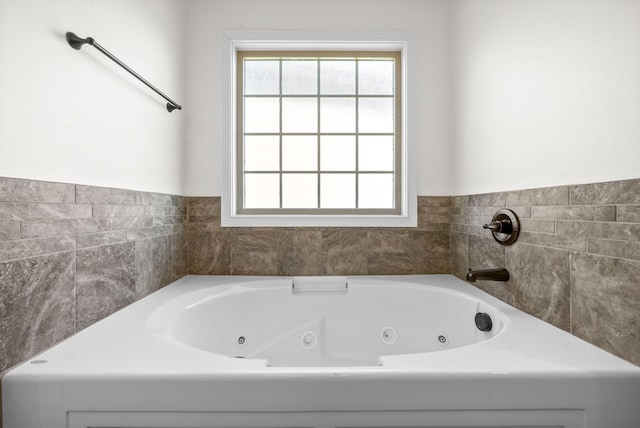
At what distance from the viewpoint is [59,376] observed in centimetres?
71

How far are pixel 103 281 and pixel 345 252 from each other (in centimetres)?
121

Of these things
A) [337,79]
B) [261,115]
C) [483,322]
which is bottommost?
[483,322]

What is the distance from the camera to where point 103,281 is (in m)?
1.15

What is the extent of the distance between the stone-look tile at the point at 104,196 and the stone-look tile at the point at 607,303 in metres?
1.60

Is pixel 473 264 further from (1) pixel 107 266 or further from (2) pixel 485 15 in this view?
(1) pixel 107 266

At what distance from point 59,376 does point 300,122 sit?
176cm

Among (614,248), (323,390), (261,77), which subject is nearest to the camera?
(323,390)

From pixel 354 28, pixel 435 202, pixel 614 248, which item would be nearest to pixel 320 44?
pixel 354 28

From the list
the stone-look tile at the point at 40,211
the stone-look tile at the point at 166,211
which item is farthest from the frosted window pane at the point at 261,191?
the stone-look tile at the point at 40,211

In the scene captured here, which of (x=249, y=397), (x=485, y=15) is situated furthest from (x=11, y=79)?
(x=485, y=15)

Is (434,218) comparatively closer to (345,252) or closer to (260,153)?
(345,252)

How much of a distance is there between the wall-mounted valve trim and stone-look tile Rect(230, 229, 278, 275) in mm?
1156

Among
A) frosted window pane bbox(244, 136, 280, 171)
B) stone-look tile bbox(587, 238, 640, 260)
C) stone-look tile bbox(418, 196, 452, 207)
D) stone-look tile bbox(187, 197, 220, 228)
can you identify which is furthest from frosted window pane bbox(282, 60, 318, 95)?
stone-look tile bbox(587, 238, 640, 260)

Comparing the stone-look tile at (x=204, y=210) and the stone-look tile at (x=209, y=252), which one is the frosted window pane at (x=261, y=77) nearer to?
the stone-look tile at (x=204, y=210)
